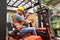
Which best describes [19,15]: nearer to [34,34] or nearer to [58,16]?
[34,34]

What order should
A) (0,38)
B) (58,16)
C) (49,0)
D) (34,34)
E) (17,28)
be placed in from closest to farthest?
(0,38) → (17,28) → (34,34) → (58,16) → (49,0)

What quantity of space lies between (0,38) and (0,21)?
0.17 metres

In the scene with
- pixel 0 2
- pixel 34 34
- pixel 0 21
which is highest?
pixel 0 2

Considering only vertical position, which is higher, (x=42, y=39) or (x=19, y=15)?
(x=19, y=15)

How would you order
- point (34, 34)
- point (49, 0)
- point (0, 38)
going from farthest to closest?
point (49, 0), point (34, 34), point (0, 38)

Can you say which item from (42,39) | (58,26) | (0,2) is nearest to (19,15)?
(42,39)

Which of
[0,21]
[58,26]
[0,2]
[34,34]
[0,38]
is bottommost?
[58,26]

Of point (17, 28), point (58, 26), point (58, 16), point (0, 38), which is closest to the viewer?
point (0, 38)

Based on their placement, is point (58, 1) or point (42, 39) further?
point (58, 1)

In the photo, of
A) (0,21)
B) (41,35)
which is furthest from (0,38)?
(41,35)

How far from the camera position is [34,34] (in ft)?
16.0

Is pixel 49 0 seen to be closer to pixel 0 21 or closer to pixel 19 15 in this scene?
pixel 19 15

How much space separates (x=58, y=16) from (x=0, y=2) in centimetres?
1213

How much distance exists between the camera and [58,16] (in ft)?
43.7
